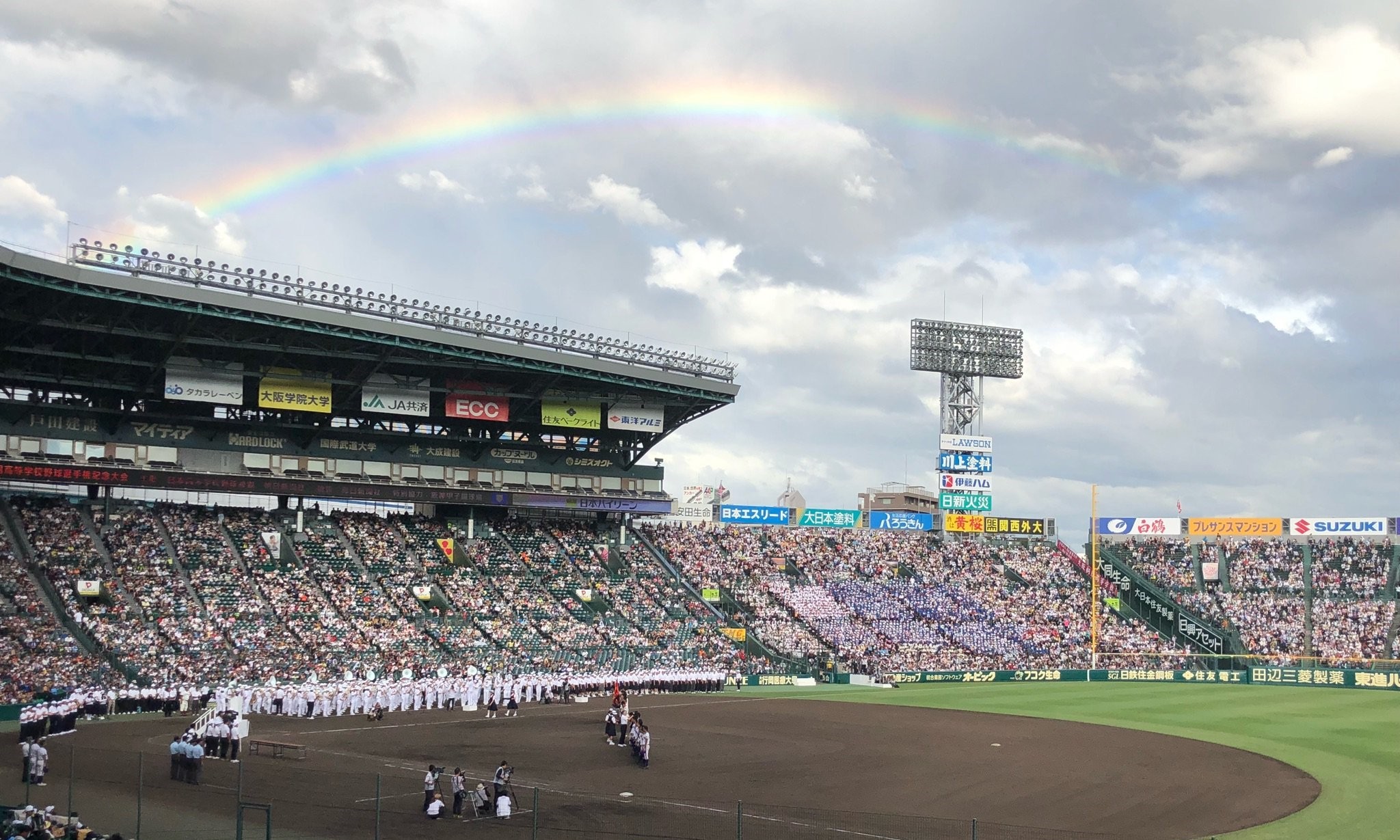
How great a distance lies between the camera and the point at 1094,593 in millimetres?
83188

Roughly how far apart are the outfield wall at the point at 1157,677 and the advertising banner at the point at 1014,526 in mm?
20405

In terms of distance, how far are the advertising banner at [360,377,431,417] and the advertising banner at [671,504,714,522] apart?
27.4 meters

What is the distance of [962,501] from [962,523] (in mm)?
1877

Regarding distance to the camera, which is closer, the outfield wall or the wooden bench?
the wooden bench

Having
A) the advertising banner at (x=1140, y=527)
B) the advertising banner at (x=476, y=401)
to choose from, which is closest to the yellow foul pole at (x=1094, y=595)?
the advertising banner at (x=1140, y=527)

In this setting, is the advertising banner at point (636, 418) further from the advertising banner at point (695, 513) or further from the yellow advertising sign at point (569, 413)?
the advertising banner at point (695, 513)

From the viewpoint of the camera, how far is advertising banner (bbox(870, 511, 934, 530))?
325 feet

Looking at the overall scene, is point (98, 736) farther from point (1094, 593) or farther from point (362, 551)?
point (1094, 593)

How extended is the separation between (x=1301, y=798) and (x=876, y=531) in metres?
65.7

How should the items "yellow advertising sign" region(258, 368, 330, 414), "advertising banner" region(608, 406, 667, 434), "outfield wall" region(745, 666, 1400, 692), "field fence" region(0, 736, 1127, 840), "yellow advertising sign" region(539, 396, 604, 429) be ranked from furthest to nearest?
"advertising banner" region(608, 406, 667, 434) → "yellow advertising sign" region(539, 396, 604, 429) → "outfield wall" region(745, 666, 1400, 692) → "yellow advertising sign" region(258, 368, 330, 414) → "field fence" region(0, 736, 1127, 840)

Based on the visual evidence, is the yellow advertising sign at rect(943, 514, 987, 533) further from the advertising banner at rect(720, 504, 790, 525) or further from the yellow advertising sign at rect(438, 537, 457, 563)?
the yellow advertising sign at rect(438, 537, 457, 563)

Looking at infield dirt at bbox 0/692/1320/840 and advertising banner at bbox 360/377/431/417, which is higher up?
advertising banner at bbox 360/377/431/417

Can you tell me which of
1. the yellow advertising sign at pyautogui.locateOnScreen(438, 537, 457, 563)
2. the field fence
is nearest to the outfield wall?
the yellow advertising sign at pyautogui.locateOnScreen(438, 537, 457, 563)

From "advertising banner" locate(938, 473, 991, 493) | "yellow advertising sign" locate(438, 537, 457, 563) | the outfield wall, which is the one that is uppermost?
"advertising banner" locate(938, 473, 991, 493)
